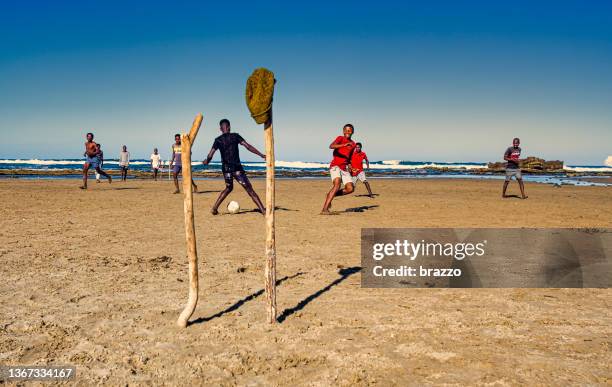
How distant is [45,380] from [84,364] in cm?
27

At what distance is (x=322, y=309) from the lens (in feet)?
14.5

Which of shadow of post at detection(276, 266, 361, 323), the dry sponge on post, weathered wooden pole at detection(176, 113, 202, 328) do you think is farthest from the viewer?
shadow of post at detection(276, 266, 361, 323)

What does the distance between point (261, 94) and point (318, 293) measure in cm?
239

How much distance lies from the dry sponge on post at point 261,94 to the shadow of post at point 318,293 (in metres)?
1.84

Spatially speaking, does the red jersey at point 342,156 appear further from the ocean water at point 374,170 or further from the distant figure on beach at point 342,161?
the ocean water at point 374,170

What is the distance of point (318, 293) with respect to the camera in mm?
4969

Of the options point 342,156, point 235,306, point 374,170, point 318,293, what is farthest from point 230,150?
point 374,170

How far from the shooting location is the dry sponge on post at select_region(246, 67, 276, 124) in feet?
11.7

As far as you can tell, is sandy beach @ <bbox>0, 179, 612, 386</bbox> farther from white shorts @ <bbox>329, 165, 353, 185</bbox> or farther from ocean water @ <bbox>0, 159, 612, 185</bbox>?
ocean water @ <bbox>0, 159, 612, 185</bbox>

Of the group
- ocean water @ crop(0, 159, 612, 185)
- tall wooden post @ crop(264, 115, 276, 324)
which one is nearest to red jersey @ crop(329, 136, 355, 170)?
tall wooden post @ crop(264, 115, 276, 324)

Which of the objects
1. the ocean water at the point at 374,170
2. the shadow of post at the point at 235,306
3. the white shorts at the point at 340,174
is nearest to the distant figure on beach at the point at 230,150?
the white shorts at the point at 340,174

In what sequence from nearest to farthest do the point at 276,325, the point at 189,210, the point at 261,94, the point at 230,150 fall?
the point at 261,94 < the point at 189,210 < the point at 276,325 < the point at 230,150

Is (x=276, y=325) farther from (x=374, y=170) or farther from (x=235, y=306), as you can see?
(x=374, y=170)

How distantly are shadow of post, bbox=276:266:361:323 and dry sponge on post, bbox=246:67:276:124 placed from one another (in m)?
1.84
